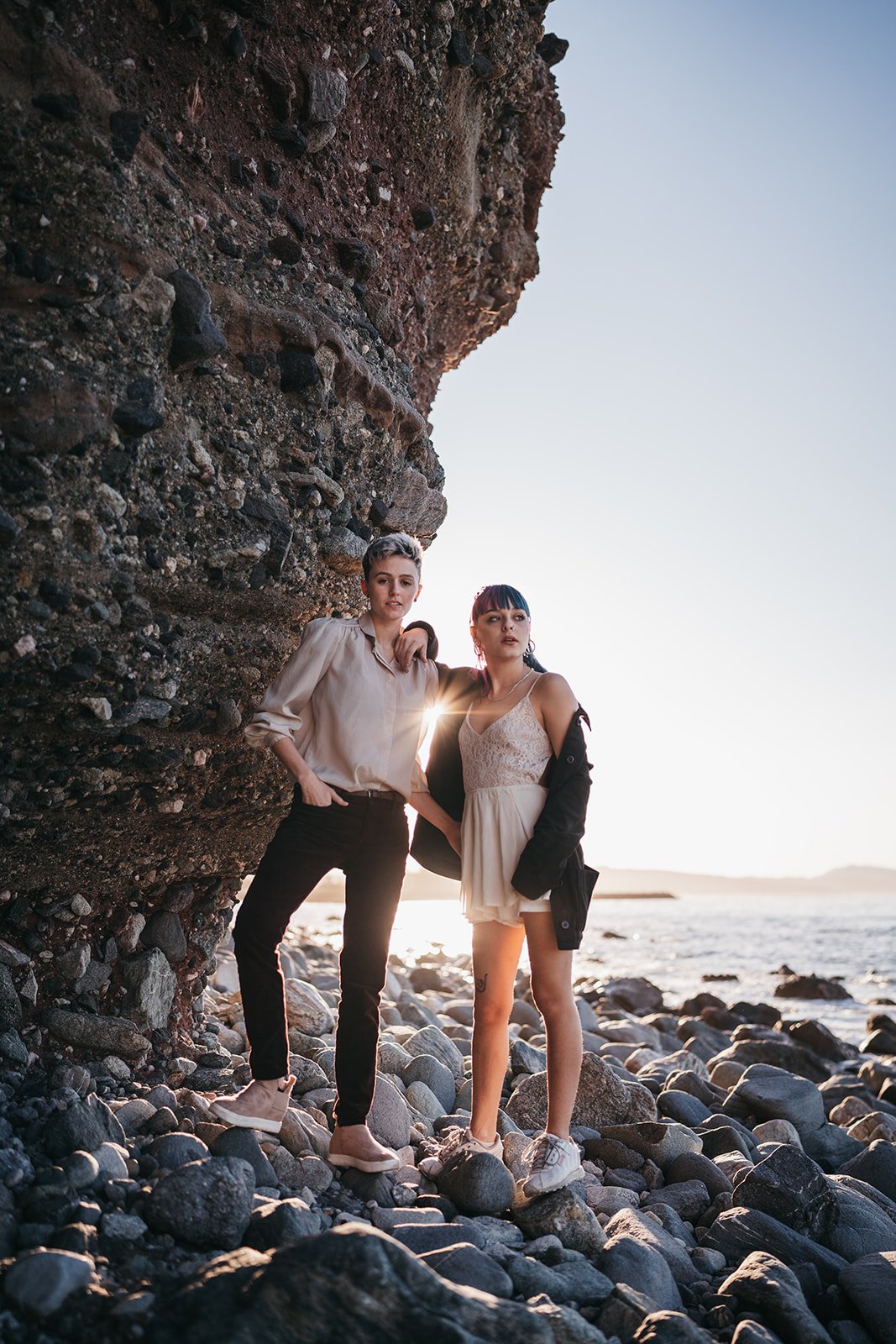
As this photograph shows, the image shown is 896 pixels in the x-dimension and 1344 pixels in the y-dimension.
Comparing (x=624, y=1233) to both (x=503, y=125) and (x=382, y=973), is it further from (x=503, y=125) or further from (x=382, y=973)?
(x=503, y=125)

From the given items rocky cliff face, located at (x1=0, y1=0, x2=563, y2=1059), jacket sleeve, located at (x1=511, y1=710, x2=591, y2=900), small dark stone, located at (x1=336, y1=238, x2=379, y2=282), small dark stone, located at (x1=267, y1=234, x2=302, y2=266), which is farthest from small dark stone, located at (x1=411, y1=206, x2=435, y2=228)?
jacket sleeve, located at (x1=511, y1=710, x2=591, y2=900)

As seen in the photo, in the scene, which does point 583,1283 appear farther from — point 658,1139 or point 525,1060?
point 525,1060

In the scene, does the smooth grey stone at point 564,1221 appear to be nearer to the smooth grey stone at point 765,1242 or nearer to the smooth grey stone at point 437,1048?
the smooth grey stone at point 765,1242

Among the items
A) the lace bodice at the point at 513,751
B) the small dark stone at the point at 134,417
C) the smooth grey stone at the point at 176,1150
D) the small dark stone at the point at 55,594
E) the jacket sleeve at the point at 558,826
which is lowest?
the smooth grey stone at the point at 176,1150

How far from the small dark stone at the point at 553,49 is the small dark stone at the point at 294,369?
399 cm

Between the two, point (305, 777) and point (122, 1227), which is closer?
point (122, 1227)

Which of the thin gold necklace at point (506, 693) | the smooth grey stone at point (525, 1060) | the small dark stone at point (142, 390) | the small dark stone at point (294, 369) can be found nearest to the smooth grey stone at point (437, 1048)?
the smooth grey stone at point (525, 1060)

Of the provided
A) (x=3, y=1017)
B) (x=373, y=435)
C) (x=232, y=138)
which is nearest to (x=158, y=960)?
(x=3, y=1017)

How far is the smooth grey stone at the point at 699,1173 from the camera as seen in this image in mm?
4402

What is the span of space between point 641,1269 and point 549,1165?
0.50m

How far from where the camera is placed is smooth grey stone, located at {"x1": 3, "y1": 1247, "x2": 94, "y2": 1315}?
216cm

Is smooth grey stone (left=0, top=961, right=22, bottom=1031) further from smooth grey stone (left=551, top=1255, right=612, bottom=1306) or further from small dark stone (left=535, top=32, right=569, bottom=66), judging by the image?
small dark stone (left=535, top=32, right=569, bottom=66)

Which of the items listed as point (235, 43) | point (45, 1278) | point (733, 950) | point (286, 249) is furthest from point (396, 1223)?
point (733, 950)

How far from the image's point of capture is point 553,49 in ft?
21.6
